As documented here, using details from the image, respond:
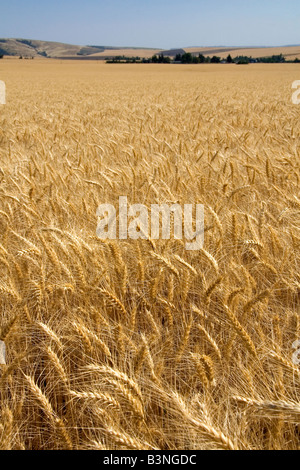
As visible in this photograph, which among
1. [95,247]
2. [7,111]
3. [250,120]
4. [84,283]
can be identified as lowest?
[84,283]

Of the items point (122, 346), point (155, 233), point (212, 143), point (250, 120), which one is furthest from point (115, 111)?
point (122, 346)

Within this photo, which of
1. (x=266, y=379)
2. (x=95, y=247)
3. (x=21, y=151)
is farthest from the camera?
(x=21, y=151)

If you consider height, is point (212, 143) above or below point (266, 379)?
above

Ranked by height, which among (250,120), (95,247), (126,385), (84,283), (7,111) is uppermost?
(7,111)

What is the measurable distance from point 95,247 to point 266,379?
0.93 metres

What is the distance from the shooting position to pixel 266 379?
110 cm

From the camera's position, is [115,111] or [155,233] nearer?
[155,233]

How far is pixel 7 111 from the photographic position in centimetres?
748

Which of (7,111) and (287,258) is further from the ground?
(7,111)
